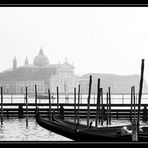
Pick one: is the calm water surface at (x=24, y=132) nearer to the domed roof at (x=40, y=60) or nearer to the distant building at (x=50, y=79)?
the distant building at (x=50, y=79)

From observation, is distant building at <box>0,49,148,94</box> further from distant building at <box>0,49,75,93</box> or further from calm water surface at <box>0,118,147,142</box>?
calm water surface at <box>0,118,147,142</box>

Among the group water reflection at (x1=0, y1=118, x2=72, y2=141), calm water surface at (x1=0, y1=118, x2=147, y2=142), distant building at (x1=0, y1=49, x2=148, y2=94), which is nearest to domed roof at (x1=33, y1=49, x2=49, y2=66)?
distant building at (x1=0, y1=49, x2=148, y2=94)

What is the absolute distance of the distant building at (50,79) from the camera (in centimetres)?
11006

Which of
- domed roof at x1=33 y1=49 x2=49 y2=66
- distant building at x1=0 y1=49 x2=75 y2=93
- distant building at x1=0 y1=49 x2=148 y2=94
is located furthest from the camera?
domed roof at x1=33 y1=49 x2=49 y2=66

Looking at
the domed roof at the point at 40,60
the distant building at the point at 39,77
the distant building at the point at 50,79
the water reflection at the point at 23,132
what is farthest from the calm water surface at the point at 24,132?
the domed roof at the point at 40,60

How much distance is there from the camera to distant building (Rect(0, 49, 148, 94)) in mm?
110062

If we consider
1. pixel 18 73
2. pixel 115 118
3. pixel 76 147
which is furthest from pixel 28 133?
pixel 18 73

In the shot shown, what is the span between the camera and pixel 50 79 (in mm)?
113875

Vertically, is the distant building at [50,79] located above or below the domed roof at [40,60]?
below

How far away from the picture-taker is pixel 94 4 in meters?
2.44

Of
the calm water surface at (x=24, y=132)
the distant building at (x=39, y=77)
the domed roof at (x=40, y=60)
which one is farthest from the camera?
the domed roof at (x=40, y=60)

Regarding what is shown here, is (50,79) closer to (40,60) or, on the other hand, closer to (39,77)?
(39,77)

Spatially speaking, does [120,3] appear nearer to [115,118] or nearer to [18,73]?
[115,118]

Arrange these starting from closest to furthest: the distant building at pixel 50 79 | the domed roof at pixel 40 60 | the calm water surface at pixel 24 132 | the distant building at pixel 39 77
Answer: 1. the calm water surface at pixel 24 132
2. the distant building at pixel 50 79
3. the distant building at pixel 39 77
4. the domed roof at pixel 40 60
